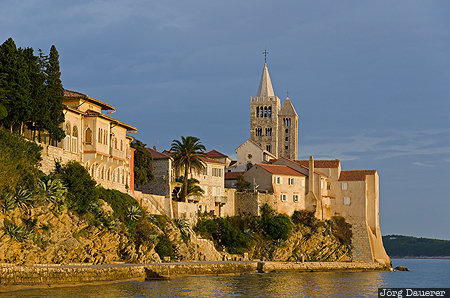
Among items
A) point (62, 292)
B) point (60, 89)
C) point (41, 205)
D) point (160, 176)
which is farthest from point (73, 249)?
point (160, 176)

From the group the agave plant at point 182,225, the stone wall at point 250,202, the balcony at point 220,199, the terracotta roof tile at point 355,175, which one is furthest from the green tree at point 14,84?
the terracotta roof tile at point 355,175

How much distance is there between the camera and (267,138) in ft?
399

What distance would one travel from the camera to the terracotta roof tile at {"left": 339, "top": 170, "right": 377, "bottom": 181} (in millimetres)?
89494

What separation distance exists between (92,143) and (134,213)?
6645 mm

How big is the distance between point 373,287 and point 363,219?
29845mm

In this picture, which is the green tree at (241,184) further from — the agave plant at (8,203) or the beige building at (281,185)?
the agave plant at (8,203)

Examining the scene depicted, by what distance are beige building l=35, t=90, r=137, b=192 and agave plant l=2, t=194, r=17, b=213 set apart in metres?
5.96

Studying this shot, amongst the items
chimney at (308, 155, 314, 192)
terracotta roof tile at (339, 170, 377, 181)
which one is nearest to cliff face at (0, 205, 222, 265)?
chimney at (308, 155, 314, 192)

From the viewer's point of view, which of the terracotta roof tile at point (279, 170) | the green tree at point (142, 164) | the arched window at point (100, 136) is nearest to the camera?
the arched window at point (100, 136)

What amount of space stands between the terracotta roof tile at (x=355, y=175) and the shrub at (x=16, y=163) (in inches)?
1892

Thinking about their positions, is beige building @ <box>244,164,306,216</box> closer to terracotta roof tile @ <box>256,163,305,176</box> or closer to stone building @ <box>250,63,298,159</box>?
terracotta roof tile @ <box>256,163,305,176</box>

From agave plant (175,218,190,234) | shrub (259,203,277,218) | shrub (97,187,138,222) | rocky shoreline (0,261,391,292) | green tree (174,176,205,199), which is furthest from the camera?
shrub (259,203,277,218)

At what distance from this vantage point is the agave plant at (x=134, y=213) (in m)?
59.0

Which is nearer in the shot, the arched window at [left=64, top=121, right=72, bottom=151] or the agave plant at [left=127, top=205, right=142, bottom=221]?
the arched window at [left=64, top=121, right=72, bottom=151]
